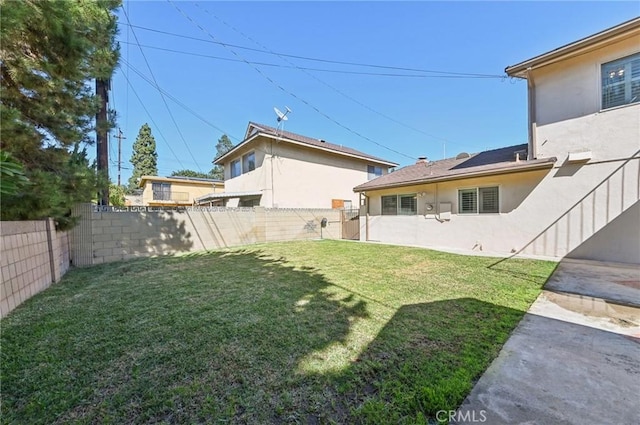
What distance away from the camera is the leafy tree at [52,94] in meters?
3.91

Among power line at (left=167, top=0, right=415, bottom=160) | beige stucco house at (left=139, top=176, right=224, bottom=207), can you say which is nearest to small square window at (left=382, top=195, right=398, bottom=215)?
power line at (left=167, top=0, right=415, bottom=160)

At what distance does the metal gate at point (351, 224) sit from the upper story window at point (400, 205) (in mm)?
2022

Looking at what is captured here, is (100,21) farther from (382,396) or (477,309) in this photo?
(477,309)

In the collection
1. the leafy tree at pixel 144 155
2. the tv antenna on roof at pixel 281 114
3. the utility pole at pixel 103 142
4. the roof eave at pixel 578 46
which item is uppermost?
the leafy tree at pixel 144 155

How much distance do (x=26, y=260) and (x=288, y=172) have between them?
11.2 m

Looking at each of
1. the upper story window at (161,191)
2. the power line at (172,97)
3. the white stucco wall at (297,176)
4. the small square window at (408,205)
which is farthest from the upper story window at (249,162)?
the upper story window at (161,191)

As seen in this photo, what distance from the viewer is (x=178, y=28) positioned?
31.3 feet

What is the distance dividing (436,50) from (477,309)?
11.4 m

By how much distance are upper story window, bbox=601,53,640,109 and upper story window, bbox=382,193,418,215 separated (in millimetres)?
5887

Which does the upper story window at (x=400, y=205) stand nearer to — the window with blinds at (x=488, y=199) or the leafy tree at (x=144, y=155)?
the window with blinds at (x=488, y=199)

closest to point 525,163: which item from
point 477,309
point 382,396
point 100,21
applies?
point 477,309

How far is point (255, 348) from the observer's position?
263 cm

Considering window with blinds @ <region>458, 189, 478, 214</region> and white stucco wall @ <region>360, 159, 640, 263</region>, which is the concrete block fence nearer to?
white stucco wall @ <region>360, 159, 640, 263</region>

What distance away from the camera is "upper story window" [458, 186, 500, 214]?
8648 millimetres
